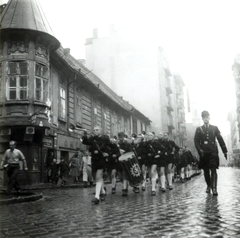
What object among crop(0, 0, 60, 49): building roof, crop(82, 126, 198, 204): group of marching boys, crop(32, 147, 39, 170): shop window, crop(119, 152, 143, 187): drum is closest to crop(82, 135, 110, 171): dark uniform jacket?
crop(82, 126, 198, 204): group of marching boys

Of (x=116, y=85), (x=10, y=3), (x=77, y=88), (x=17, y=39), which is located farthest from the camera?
(x=116, y=85)

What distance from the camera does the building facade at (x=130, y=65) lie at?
48.9 meters

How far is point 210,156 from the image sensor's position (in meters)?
9.48

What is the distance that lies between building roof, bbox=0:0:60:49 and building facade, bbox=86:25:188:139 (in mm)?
29067

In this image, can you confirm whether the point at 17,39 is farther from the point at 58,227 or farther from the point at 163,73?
the point at 163,73

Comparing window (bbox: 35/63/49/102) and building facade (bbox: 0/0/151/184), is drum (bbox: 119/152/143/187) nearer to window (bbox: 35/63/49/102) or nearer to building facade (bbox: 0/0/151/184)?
building facade (bbox: 0/0/151/184)

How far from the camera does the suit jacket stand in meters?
9.55

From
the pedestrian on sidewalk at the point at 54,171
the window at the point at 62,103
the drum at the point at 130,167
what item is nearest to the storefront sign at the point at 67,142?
the window at the point at 62,103

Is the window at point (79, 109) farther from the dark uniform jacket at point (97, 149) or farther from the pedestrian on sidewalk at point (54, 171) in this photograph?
the dark uniform jacket at point (97, 149)

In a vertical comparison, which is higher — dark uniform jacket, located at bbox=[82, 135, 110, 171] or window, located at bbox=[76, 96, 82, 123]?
window, located at bbox=[76, 96, 82, 123]

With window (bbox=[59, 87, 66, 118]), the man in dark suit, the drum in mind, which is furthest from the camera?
window (bbox=[59, 87, 66, 118])

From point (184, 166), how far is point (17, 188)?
9488 millimetres

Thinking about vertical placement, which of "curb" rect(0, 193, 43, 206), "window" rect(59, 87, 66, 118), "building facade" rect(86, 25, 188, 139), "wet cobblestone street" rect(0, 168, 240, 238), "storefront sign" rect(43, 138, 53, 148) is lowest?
"wet cobblestone street" rect(0, 168, 240, 238)

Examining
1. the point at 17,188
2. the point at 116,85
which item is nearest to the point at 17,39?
the point at 17,188
